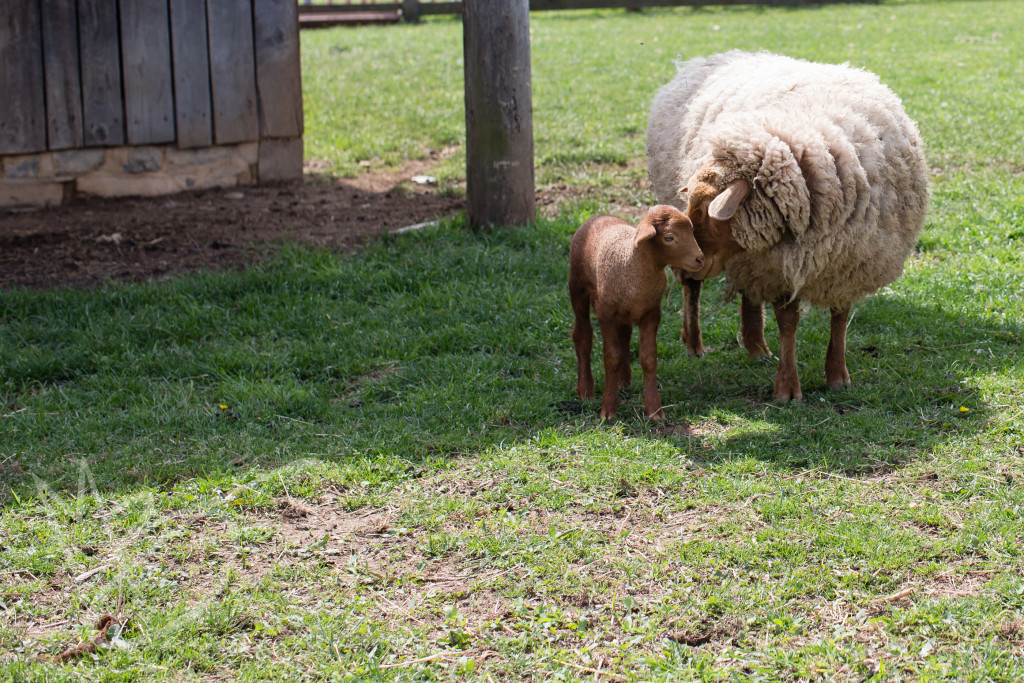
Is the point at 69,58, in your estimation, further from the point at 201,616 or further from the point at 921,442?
the point at 921,442

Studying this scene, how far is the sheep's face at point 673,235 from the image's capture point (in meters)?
3.99

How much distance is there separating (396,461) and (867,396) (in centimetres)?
230

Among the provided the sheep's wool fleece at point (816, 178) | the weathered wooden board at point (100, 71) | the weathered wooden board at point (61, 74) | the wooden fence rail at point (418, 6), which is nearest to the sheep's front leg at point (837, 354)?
the sheep's wool fleece at point (816, 178)

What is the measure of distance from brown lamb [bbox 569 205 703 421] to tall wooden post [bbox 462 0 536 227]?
2404 millimetres

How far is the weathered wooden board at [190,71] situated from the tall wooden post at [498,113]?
2.58 metres

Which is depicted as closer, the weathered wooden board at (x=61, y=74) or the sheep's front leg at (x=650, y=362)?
the sheep's front leg at (x=650, y=362)

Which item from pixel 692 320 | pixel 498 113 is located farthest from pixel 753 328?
pixel 498 113

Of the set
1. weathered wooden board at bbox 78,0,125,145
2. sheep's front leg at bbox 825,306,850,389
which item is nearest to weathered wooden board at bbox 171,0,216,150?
weathered wooden board at bbox 78,0,125,145

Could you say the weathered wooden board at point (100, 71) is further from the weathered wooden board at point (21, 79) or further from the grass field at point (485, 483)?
the grass field at point (485, 483)

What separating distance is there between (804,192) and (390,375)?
2.32 meters

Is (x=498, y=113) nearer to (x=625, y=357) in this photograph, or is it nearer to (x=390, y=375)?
(x=390, y=375)

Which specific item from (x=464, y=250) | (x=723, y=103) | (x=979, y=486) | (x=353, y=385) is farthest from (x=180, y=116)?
(x=979, y=486)

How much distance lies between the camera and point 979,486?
12.2ft

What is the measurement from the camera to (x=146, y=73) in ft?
25.6
